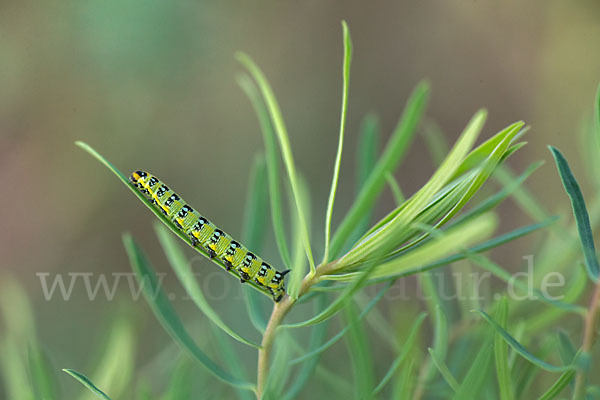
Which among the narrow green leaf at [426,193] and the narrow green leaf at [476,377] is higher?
the narrow green leaf at [426,193]

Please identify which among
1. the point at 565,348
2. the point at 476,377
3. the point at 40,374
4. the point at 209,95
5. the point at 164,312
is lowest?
the point at 40,374

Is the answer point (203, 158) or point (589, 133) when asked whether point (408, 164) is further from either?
point (589, 133)

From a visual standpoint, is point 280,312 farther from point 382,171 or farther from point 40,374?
point 40,374

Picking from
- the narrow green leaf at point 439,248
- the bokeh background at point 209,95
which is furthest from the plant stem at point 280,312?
the bokeh background at point 209,95

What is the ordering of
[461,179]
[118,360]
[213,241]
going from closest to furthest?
1. [461,179]
2. [118,360]
3. [213,241]

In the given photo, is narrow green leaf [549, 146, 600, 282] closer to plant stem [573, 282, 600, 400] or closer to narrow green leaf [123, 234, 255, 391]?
plant stem [573, 282, 600, 400]

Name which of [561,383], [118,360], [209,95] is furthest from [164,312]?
[209,95]

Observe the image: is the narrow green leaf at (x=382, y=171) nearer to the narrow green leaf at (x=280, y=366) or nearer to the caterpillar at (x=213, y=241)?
the caterpillar at (x=213, y=241)

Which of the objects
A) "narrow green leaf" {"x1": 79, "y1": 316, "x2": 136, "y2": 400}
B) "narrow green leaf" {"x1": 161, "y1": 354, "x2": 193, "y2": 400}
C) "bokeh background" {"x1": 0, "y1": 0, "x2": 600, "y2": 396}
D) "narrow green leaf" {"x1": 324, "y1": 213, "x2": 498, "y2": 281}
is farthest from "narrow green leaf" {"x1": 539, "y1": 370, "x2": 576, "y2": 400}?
"bokeh background" {"x1": 0, "y1": 0, "x2": 600, "y2": 396}
